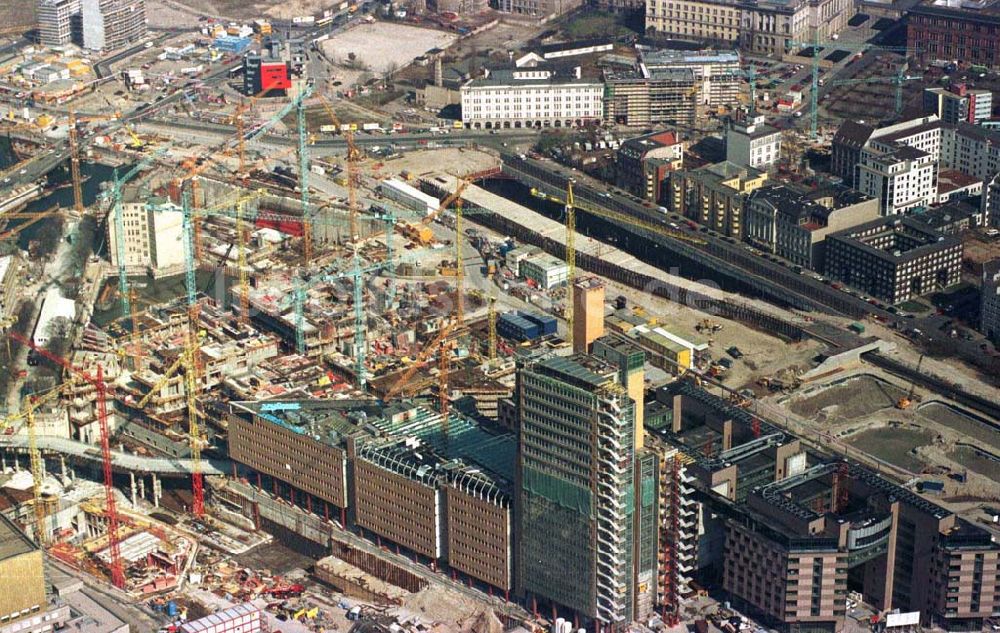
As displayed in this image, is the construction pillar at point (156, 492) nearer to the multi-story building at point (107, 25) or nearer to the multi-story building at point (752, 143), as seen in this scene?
the multi-story building at point (752, 143)

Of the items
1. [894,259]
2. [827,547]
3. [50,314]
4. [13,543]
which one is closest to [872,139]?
[894,259]

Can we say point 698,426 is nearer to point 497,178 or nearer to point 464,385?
point 464,385

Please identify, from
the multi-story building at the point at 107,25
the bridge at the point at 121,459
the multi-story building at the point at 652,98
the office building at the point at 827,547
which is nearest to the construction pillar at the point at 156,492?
the bridge at the point at 121,459

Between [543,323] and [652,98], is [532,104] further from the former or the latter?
[543,323]

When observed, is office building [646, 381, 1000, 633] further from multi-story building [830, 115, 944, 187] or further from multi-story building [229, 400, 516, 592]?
multi-story building [830, 115, 944, 187]

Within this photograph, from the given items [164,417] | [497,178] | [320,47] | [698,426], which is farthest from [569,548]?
[320,47]

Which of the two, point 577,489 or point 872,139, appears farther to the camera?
point 872,139

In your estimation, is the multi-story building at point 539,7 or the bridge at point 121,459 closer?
the bridge at point 121,459
